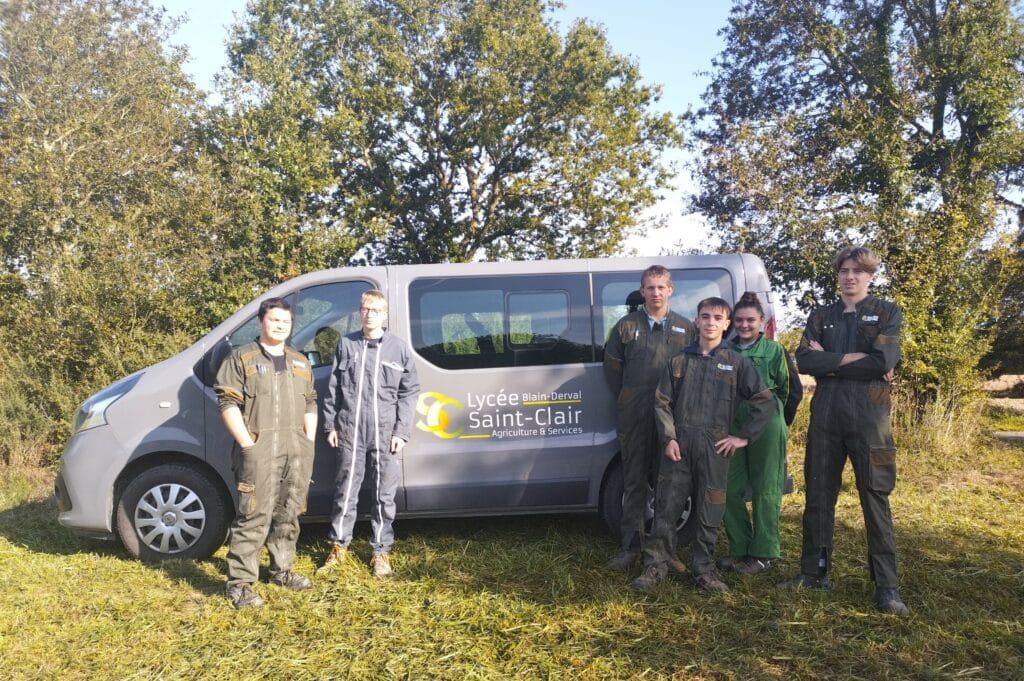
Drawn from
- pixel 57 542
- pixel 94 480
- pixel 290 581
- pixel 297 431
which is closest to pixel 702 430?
pixel 297 431

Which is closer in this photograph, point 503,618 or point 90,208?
point 503,618

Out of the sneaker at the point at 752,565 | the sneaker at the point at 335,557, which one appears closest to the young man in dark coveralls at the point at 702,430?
the sneaker at the point at 752,565

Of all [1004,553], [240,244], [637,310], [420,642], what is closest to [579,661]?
[420,642]

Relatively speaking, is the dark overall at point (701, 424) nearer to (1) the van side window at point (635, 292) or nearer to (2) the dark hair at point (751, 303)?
(2) the dark hair at point (751, 303)

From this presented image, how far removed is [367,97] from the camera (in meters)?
19.7

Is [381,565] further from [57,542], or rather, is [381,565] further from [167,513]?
[57,542]

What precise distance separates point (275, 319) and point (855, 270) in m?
3.25

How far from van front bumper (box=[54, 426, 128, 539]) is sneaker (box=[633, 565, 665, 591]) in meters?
3.38

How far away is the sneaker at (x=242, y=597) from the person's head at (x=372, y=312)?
1625 millimetres

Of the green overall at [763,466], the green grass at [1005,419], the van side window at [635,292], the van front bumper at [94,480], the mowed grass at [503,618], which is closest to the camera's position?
the mowed grass at [503,618]

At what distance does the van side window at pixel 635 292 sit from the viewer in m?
5.21

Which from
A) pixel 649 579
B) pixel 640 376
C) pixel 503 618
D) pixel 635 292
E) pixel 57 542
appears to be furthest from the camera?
pixel 57 542

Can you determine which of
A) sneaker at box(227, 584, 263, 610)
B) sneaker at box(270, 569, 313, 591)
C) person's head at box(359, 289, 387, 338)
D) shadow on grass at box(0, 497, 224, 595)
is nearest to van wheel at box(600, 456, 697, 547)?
person's head at box(359, 289, 387, 338)

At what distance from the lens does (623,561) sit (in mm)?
4738
